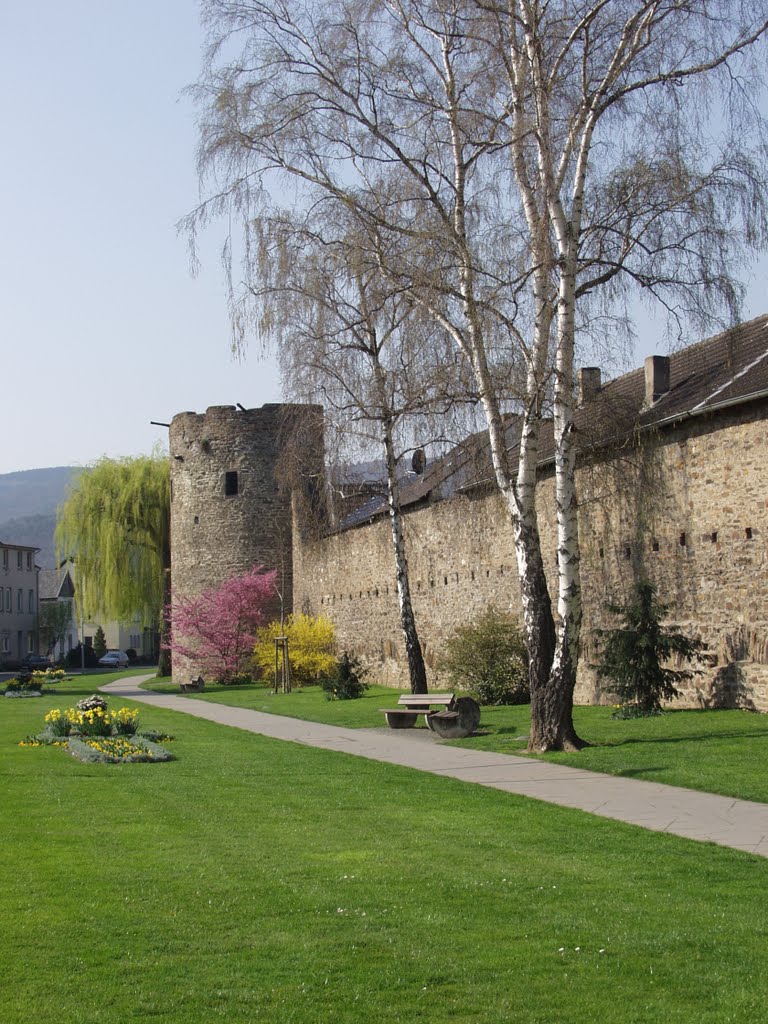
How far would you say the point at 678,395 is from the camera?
19.6 m

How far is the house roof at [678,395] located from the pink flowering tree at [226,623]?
1771cm

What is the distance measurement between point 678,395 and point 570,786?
31.5 ft

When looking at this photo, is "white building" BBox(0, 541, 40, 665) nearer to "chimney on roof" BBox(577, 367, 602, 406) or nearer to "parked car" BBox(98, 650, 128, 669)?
"parked car" BBox(98, 650, 128, 669)

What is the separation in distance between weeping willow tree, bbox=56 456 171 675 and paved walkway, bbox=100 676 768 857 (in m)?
27.9

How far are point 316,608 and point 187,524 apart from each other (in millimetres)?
6729

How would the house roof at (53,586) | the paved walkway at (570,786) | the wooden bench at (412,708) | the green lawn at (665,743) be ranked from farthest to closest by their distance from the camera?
the house roof at (53,586) → the wooden bench at (412,708) → the green lawn at (665,743) → the paved walkway at (570,786)

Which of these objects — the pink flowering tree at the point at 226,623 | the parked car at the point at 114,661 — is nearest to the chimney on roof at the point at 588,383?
the pink flowering tree at the point at 226,623

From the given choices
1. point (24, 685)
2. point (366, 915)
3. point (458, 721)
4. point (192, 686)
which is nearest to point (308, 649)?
point (192, 686)

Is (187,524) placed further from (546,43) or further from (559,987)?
(559,987)

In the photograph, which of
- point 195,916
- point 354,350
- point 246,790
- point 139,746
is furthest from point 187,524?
point 195,916

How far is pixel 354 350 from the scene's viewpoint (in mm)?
23234

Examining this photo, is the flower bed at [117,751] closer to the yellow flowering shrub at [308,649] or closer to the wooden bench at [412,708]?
the wooden bench at [412,708]

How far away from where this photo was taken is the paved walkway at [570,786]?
917 cm

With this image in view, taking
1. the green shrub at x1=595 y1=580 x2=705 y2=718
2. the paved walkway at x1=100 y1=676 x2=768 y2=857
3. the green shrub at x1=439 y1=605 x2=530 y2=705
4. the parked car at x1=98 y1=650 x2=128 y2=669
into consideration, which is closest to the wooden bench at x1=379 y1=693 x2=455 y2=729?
the paved walkway at x1=100 y1=676 x2=768 y2=857
